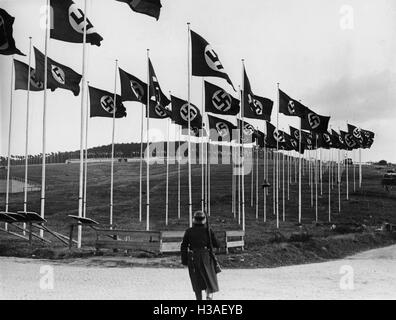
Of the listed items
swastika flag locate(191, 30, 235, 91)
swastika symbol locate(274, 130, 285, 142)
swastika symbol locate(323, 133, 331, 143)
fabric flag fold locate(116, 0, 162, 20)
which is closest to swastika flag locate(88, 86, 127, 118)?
swastika flag locate(191, 30, 235, 91)

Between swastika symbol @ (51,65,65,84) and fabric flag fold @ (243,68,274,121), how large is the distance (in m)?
8.59

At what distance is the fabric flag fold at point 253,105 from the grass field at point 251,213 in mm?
6258

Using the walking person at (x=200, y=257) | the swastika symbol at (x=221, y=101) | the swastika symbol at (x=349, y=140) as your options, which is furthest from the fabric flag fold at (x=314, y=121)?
the walking person at (x=200, y=257)

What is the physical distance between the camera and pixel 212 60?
820 inches

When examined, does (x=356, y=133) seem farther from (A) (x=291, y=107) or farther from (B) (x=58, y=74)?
(B) (x=58, y=74)

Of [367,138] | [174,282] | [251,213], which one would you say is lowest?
[174,282]

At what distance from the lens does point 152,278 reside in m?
14.3

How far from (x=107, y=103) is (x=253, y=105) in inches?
289

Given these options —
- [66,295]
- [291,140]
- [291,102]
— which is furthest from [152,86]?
[291,140]

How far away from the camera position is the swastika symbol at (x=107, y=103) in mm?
25906

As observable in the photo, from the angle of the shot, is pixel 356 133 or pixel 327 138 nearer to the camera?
pixel 327 138

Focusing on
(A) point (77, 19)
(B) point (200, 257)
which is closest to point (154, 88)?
(A) point (77, 19)
